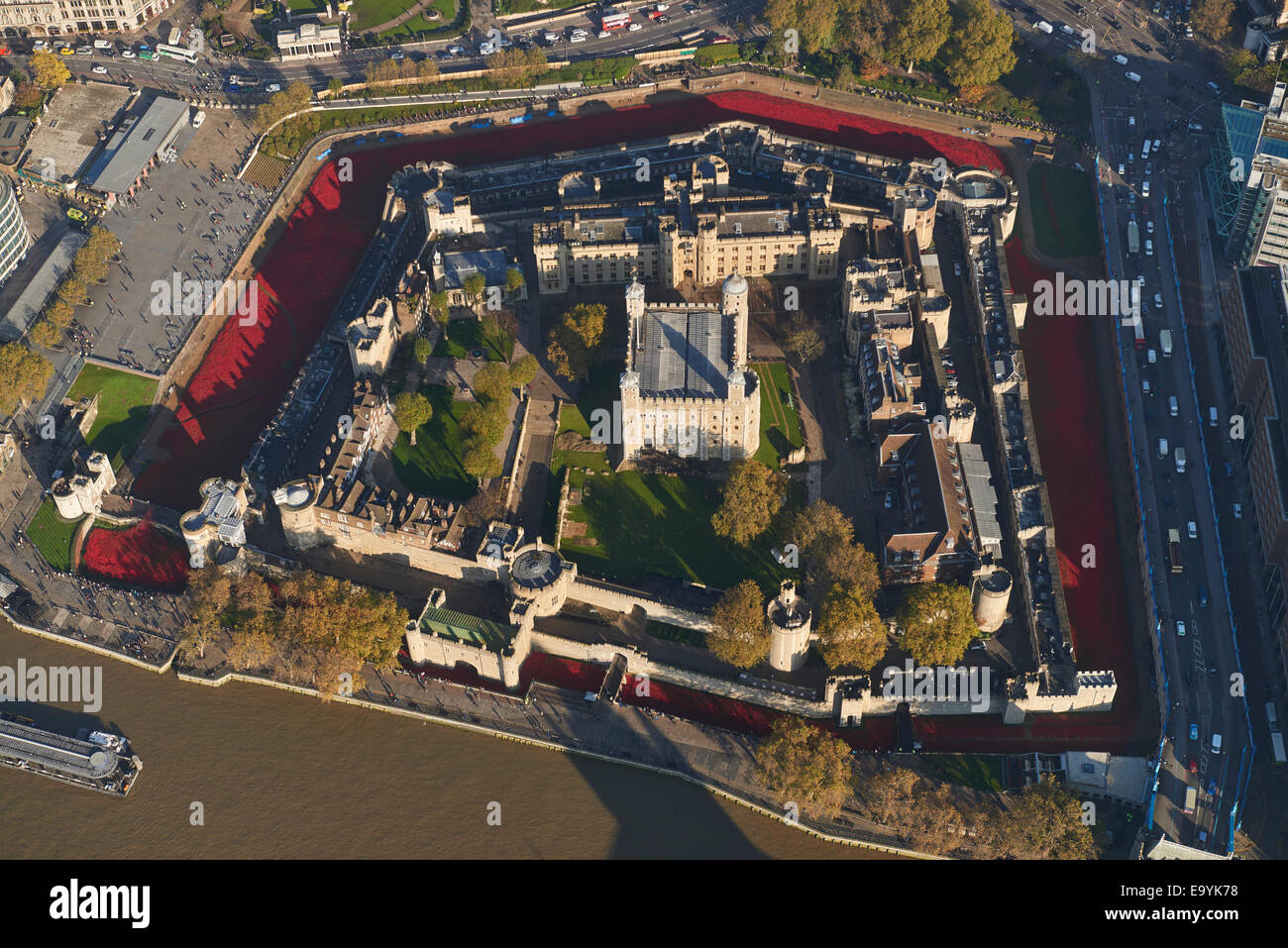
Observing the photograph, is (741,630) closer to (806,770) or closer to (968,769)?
(806,770)

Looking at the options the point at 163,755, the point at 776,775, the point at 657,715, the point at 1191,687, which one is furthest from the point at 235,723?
A: the point at 1191,687

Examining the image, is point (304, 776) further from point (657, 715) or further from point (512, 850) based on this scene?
point (657, 715)

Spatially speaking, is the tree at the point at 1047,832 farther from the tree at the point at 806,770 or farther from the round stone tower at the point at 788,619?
the round stone tower at the point at 788,619

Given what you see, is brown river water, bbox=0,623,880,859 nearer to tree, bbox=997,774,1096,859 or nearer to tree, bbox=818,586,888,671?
tree, bbox=997,774,1096,859

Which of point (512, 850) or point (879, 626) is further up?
point (879, 626)

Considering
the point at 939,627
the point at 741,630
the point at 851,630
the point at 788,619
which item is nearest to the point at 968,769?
the point at 939,627
